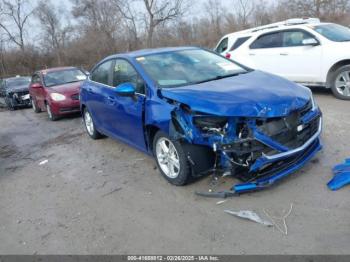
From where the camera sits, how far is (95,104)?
622 cm

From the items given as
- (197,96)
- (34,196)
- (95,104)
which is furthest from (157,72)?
(34,196)

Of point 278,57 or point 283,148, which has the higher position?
point 278,57

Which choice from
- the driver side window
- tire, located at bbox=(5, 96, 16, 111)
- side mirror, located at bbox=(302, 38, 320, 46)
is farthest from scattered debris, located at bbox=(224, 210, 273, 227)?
tire, located at bbox=(5, 96, 16, 111)

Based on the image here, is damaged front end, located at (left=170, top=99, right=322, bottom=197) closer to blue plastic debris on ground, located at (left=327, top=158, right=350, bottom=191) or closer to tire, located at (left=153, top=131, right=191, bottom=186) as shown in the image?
tire, located at (left=153, top=131, right=191, bottom=186)

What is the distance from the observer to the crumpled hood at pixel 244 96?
12.0 ft

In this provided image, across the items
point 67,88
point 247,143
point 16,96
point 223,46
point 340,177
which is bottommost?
point 340,177

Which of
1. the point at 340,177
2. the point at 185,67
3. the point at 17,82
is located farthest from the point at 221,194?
the point at 17,82

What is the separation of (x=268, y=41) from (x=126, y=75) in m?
5.23

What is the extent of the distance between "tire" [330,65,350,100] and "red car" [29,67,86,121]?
6.68 metres

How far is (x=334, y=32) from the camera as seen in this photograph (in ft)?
26.8

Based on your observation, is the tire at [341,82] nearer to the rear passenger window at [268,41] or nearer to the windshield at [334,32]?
the windshield at [334,32]

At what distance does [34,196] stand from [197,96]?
2663mm

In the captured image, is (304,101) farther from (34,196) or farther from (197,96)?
(34,196)

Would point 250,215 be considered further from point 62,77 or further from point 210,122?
point 62,77
